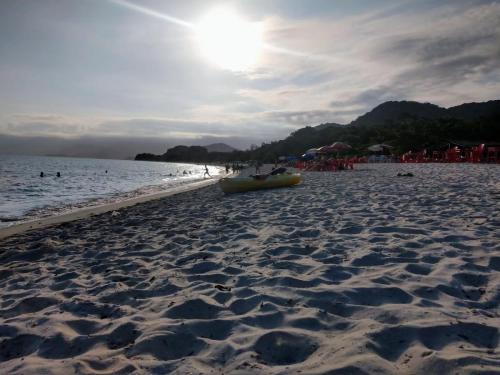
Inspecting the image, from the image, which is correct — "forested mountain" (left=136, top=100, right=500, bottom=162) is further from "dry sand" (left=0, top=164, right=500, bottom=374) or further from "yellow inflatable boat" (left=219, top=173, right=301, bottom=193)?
"dry sand" (left=0, top=164, right=500, bottom=374)

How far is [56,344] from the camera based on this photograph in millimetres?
2848

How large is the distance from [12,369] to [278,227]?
4.89 metres

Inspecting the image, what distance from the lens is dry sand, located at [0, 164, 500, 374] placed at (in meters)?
2.45

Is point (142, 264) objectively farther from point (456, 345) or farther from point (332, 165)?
point (332, 165)

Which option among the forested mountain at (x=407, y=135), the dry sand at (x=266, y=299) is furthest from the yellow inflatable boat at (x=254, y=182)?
the forested mountain at (x=407, y=135)

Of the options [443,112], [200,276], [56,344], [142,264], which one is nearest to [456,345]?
[200,276]

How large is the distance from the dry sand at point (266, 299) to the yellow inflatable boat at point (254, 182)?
283 inches

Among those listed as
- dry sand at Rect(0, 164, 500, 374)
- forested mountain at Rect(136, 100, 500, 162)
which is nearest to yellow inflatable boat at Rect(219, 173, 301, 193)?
dry sand at Rect(0, 164, 500, 374)

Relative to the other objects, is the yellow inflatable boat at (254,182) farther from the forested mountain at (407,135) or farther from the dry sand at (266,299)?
the forested mountain at (407,135)

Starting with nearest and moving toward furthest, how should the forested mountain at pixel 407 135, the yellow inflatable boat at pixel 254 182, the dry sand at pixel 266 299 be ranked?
the dry sand at pixel 266 299, the yellow inflatable boat at pixel 254 182, the forested mountain at pixel 407 135

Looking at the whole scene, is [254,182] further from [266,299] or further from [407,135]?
[407,135]

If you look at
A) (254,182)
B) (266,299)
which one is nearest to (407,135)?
(254,182)

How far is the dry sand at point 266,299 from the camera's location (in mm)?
2445

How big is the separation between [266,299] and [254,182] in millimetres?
10916
